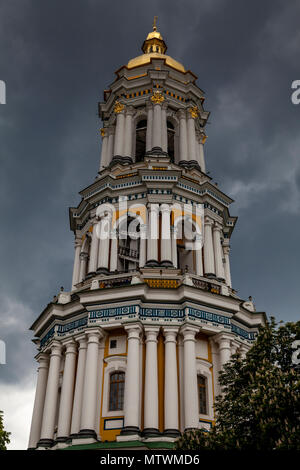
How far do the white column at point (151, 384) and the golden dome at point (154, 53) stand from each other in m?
20.1

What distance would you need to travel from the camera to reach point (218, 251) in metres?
28.9

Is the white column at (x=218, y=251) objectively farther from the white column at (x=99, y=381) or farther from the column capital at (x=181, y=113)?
the column capital at (x=181, y=113)

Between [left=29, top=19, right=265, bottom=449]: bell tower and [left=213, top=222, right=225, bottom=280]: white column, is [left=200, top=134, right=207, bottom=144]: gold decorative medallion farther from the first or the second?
[left=213, top=222, right=225, bottom=280]: white column

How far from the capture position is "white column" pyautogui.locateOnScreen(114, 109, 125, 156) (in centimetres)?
3216

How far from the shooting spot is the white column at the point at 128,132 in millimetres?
32250

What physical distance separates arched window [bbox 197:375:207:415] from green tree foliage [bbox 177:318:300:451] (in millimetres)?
5884

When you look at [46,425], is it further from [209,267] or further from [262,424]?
[262,424]

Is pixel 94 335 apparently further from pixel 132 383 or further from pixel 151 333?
pixel 132 383

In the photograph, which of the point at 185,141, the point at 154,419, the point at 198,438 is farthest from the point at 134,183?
the point at 198,438

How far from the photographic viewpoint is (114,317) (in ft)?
78.2

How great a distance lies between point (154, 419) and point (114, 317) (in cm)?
483

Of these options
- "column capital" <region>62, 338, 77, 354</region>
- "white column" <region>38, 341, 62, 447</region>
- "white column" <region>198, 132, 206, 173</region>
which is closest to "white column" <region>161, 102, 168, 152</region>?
"white column" <region>198, 132, 206, 173</region>

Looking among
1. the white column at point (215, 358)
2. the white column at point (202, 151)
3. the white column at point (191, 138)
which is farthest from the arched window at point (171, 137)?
the white column at point (215, 358)

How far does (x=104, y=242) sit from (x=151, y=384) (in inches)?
339
